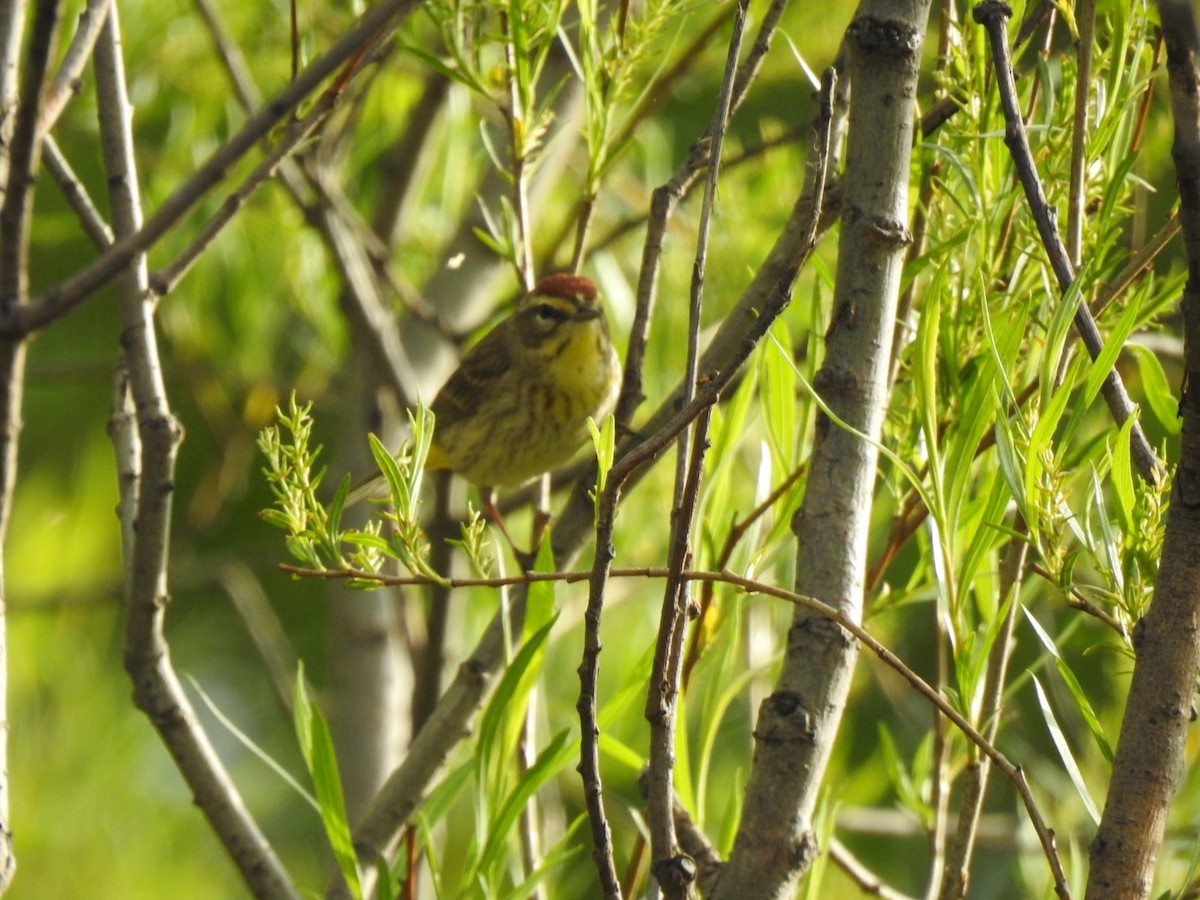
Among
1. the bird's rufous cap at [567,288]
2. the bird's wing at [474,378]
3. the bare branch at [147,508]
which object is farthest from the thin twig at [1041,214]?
the bird's wing at [474,378]

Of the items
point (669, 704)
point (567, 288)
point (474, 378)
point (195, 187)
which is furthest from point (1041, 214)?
point (474, 378)

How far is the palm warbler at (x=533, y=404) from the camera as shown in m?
3.85

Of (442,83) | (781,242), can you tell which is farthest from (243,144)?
(442,83)

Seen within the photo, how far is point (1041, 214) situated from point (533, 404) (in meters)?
2.85

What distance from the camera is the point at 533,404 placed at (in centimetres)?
398

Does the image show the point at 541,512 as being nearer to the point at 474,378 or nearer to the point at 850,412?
the point at 850,412

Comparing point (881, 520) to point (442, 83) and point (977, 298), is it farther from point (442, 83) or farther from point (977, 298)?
point (442, 83)

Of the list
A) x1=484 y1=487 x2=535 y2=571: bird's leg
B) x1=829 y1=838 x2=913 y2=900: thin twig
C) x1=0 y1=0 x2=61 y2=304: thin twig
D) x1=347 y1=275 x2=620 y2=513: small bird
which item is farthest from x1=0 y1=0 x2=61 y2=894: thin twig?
x1=347 y1=275 x2=620 y2=513: small bird

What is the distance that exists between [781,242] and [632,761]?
65 cm

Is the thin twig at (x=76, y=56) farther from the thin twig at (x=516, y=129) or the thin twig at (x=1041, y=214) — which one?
the thin twig at (x=1041, y=214)

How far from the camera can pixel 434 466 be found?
411 centimetres

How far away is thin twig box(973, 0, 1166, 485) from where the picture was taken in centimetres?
119

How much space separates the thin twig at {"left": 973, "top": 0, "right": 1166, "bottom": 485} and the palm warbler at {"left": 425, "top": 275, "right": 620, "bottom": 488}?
2.49 metres

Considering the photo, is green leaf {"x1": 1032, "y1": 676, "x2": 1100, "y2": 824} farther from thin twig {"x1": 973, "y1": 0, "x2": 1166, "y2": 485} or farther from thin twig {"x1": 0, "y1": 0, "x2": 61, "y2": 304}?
thin twig {"x1": 0, "y1": 0, "x2": 61, "y2": 304}
